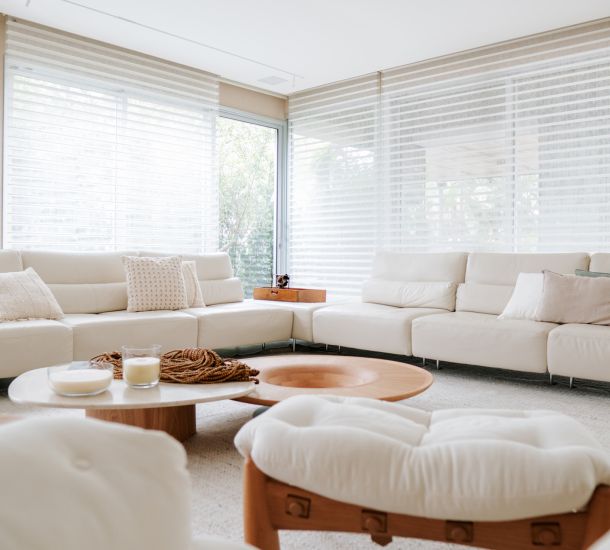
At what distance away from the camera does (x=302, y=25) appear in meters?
4.27

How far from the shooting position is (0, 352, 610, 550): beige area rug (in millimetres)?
1624

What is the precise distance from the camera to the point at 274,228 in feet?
20.6

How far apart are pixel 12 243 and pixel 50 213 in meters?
0.36

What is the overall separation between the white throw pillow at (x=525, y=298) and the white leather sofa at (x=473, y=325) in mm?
108

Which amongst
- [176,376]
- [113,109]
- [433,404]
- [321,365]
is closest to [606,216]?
[433,404]

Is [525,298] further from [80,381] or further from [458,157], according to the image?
[80,381]

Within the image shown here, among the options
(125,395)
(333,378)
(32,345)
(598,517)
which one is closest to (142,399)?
(125,395)

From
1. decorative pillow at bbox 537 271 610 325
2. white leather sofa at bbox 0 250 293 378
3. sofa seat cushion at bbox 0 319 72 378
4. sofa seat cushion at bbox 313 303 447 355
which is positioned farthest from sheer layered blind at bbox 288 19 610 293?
sofa seat cushion at bbox 0 319 72 378

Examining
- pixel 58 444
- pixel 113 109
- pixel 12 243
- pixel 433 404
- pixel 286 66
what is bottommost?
pixel 433 404

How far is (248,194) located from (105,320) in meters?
2.81

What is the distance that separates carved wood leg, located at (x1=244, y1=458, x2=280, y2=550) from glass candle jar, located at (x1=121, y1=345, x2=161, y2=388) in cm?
90

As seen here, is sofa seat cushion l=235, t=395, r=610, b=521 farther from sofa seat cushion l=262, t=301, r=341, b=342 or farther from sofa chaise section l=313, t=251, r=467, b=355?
sofa seat cushion l=262, t=301, r=341, b=342

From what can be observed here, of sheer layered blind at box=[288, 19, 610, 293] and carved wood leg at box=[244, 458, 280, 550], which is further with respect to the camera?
sheer layered blind at box=[288, 19, 610, 293]

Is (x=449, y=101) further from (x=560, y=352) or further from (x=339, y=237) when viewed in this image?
(x=560, y=352)
